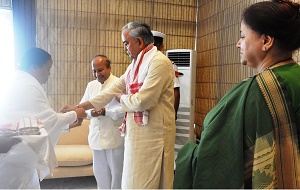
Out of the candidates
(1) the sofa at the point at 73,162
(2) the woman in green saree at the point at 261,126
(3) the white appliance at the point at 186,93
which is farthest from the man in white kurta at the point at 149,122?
(3) the white appliance at the point at 186,93

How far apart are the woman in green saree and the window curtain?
3.38 metres

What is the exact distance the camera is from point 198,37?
4.37 meters

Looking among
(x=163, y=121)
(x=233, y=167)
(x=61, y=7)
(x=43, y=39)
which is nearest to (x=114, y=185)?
(x=163, y=121)

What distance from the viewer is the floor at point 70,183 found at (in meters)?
3.22

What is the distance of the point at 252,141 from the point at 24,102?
4.73ft

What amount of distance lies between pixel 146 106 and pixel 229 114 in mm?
1070

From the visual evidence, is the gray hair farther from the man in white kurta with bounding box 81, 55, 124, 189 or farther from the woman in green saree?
the woman in green saree

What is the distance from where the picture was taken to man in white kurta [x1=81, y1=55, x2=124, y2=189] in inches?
98.5

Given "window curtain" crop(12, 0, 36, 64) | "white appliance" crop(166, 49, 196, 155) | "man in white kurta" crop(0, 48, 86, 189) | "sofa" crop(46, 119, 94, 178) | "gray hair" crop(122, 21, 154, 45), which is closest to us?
"man in white kurta" crop(0, 48, 86, 189)

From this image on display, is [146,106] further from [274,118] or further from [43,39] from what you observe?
[43,39]

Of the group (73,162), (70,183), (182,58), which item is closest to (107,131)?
(73,162)

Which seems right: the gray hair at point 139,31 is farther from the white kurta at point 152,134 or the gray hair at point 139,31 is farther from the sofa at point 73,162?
the sofa at point 73,162

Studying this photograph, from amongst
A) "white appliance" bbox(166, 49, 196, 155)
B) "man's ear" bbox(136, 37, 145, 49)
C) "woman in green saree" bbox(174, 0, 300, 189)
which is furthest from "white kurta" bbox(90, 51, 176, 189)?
"white appliance" bbox(166, 49, 196, 155)

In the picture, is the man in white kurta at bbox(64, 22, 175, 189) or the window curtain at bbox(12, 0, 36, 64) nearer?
the man in white kurta at bbox(64, 22, 175, 189)
